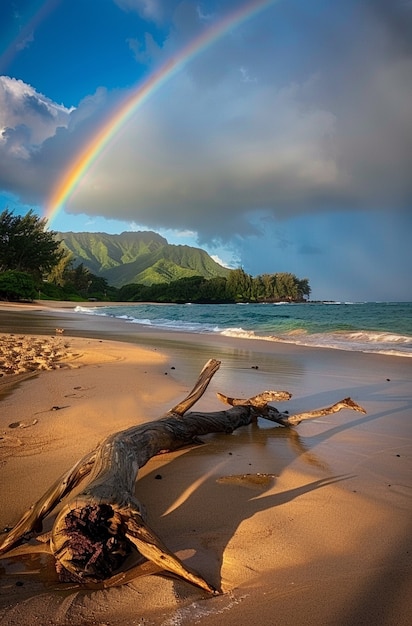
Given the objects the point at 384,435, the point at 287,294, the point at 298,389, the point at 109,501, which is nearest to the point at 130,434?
the point at 109,501

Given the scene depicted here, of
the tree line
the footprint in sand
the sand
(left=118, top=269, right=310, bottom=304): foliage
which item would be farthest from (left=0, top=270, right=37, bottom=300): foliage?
(left=118, top=269, right=310, bottom=304): foliage

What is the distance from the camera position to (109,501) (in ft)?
7.96

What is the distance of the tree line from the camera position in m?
72.5

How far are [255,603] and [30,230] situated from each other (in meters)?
82.3

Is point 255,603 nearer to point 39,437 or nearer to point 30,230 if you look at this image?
point 39,437

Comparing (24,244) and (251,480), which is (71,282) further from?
(251,480)

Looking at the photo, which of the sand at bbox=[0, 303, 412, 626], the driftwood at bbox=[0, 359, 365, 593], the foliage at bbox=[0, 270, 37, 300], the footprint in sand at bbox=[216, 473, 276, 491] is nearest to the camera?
the sand at bbox=[0, 303, 412, 626]

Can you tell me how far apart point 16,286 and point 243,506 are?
63.5 m

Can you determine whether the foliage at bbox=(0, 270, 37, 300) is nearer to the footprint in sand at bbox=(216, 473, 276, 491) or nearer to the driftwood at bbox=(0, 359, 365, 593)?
the footprint in sand at bbox=(216, 473, 276, 491)

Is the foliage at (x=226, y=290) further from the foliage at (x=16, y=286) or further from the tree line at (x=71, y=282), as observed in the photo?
the foliage at (x=16, y=286)

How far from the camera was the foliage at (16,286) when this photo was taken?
Result: 59594 mm

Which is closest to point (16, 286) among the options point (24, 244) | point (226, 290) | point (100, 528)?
point (24, 244)

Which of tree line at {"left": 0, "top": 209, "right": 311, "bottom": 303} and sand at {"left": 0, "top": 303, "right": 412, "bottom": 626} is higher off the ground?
tree line at {"left": 0, "top": 209, "right": 311, "bottom": 303}

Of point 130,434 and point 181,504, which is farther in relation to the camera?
point 130,434
